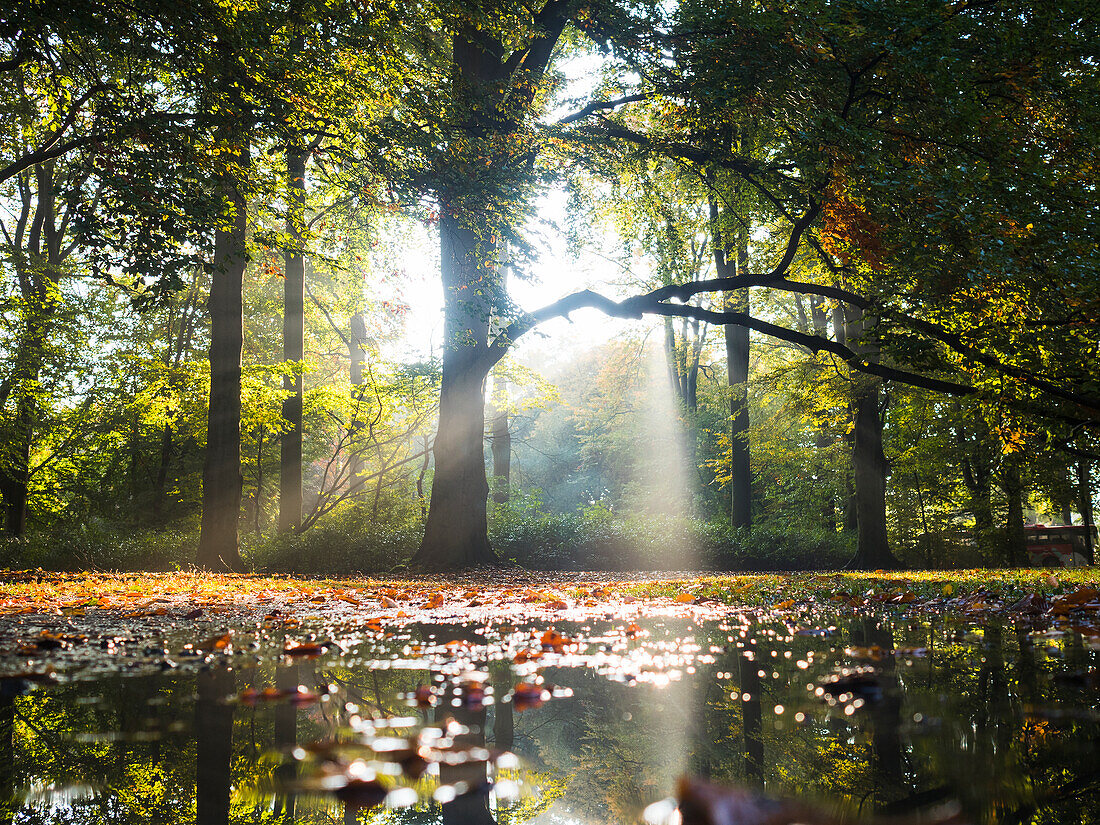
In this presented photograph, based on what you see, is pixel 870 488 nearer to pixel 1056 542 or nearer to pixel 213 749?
pixel 1056 542

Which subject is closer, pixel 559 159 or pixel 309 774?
pixel 309 774

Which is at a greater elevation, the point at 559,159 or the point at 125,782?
the point at 559,159

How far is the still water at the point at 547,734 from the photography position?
3.69 feet

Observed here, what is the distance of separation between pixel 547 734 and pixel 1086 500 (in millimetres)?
24099

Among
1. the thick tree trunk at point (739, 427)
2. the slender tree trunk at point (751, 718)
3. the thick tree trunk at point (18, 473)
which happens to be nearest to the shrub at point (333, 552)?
the thick tree trunk at point (18, 473)

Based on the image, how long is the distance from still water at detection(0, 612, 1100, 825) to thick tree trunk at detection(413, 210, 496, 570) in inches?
400

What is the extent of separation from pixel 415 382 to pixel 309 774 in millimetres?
17299

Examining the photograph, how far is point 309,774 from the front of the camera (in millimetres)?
1268

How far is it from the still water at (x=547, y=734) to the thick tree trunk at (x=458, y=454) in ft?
33.3

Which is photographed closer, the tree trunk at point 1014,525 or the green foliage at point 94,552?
the green foliage at point 94,552

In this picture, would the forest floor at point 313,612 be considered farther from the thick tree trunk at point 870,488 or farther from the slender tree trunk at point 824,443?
the slender tree trunk at point 824,443

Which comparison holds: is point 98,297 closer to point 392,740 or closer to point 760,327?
point 760,327

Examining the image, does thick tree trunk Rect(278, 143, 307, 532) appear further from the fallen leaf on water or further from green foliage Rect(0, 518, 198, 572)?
the fallen leaf on water

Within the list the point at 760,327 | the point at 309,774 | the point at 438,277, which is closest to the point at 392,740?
the point at 309,774
